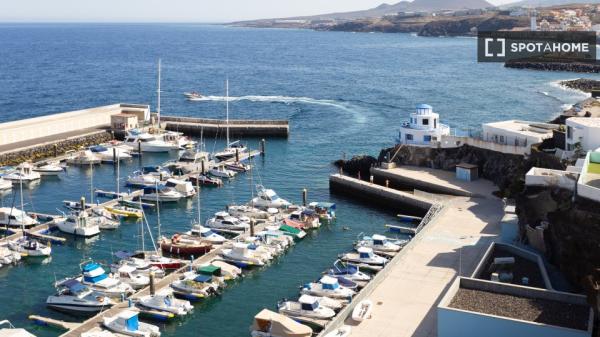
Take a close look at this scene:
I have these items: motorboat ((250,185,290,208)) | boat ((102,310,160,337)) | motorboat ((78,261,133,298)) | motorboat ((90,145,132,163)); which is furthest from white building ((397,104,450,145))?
boat ((102,310,160,337))

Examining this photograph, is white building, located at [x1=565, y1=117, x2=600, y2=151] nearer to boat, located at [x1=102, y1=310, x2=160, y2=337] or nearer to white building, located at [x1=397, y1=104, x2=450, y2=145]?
white building, located at [x1=397, y1=104, x2=450, y2=145]

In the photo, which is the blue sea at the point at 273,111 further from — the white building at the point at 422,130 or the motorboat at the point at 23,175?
the white building at the point at 422,130

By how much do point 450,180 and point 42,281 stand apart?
29.1 metres

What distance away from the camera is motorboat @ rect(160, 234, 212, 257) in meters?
44.4

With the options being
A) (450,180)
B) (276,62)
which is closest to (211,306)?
(450,180)

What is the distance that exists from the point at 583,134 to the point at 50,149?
151 ft

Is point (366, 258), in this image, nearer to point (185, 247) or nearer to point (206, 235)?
point (206, 235)

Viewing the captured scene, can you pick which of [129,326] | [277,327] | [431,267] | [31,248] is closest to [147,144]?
[31,248]

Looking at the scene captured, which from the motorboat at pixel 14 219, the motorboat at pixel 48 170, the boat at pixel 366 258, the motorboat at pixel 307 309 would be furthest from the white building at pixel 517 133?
the motorboat at pixel 48 170

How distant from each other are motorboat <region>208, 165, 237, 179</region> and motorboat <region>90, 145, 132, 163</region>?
35.2 ft

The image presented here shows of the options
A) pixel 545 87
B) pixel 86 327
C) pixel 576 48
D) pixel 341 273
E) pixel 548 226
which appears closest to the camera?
pixel 86 327

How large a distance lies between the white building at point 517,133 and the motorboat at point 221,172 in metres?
20.1

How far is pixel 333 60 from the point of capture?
188125 millimetres

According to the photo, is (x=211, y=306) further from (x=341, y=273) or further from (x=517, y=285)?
(x=517, y=285)
